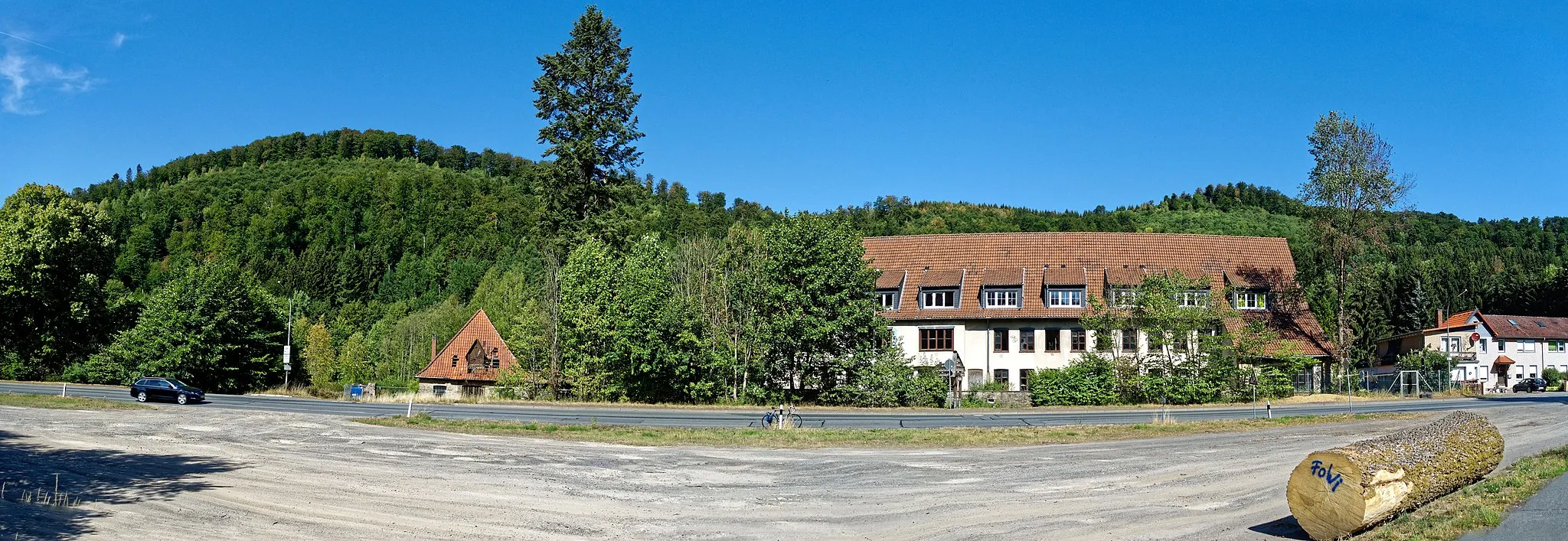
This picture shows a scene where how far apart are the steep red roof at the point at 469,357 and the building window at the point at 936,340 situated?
31.2 metres

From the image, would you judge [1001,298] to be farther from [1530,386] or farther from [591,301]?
[1530,386]

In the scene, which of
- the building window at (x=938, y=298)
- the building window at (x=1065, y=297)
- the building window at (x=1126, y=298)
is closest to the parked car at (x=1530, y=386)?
the building window at (x=1065, y=297)

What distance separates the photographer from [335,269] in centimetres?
13038

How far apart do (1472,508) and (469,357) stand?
222ft

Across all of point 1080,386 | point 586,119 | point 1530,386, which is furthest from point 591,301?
point 1530,386

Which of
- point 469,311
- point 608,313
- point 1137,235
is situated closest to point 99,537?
point 608,313

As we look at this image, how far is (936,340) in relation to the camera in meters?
58.4

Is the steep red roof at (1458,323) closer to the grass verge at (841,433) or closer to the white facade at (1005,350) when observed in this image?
the white facade at (1005,350)

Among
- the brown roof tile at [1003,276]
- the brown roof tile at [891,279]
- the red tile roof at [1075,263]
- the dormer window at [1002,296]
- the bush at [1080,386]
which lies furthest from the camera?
the brown roof tile at [891,279]

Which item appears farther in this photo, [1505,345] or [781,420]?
[1505,345]

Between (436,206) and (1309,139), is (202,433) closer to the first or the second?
(1309,139)

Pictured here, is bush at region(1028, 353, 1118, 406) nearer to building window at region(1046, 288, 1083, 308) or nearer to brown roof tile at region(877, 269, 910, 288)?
building window at region(1046, 288, 1083, 308)

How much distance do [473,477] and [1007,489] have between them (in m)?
10.7

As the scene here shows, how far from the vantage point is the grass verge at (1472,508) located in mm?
13148
